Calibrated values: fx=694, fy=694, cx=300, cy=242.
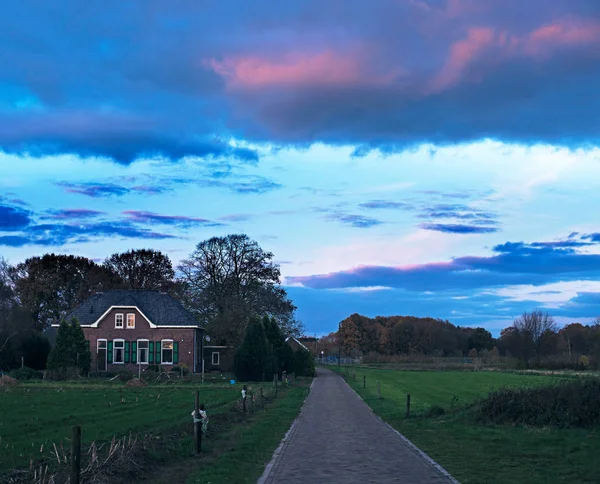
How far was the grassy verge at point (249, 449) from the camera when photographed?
13055mm

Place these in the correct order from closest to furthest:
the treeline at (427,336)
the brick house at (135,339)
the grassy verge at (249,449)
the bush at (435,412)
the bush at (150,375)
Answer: the grassy verge at (249,449) → the bush at (435,412) → the bush at (150,375) → the brick house at (135,339) → the treeline at (427,336)

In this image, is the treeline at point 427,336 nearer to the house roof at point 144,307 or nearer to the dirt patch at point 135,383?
the house roof at point 144,307

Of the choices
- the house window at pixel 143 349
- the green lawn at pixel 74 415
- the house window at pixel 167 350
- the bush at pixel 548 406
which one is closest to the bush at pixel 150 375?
the house window at pixel 167 350

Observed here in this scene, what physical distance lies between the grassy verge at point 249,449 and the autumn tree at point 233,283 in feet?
142

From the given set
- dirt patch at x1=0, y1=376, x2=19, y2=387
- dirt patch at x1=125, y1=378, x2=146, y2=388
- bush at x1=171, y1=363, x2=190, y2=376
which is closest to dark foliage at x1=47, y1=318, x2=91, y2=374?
dirt patch at x1=125, y1=378, x2=146, y2=388

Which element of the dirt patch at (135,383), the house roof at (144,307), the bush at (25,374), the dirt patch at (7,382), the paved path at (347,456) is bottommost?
the paved path at (347,456)

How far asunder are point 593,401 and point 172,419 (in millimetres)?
13230

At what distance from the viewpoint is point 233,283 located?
244 ft

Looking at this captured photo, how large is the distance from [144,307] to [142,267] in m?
24.4

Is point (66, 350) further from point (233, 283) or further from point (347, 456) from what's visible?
point (347, 456)

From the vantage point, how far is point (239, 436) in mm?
19141

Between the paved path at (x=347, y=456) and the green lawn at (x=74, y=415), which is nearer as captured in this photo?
the paved path at (x=347, y=456)

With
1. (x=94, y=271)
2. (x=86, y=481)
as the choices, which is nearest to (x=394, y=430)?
(x=86, y=481)

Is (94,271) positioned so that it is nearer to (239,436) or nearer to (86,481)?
(239,436)
